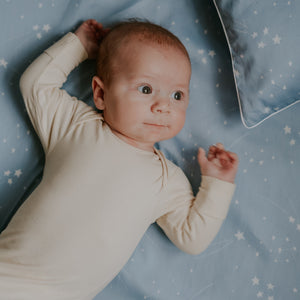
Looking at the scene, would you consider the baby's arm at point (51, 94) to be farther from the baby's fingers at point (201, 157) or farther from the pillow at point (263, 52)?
the pillow at point (263, 52)

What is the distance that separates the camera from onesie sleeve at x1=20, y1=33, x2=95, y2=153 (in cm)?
121

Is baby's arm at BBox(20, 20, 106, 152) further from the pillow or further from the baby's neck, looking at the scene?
the pillow

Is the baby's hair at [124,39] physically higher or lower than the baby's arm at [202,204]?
higher

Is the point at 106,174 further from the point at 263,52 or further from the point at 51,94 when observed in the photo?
the point at 263,52

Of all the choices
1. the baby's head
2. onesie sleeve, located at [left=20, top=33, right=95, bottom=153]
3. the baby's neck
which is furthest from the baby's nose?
onesie sleeve, located at [left=20, top=33, right=95, bottom=153]

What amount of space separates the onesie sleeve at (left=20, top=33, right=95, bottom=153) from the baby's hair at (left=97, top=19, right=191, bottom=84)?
0.10 m

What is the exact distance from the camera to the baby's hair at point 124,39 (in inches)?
46.4

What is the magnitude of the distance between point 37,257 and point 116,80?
0.60 meters

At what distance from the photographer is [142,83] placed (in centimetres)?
114

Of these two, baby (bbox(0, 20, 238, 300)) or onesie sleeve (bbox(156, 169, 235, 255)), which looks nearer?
baby (bbox(0, 20, 238, 300))

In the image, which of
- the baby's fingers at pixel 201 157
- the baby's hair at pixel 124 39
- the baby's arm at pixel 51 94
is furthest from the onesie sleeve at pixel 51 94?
the baby's fingers at pixel 201 157

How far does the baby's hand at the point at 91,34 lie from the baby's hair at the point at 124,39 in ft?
0.19

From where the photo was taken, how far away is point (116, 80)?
3.81 ft

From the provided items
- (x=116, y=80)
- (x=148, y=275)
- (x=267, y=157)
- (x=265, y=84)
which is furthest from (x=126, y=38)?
(x=148, y=275)
